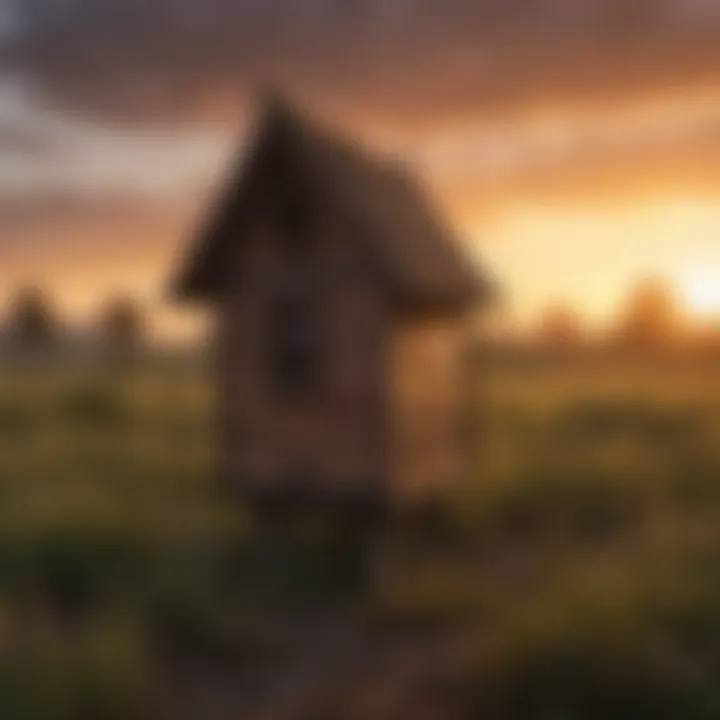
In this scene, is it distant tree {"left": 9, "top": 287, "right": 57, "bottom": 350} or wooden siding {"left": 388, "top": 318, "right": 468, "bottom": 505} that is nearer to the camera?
wooden siding {"left": 388, "top": 318, "right": 468, "bottom": 505}

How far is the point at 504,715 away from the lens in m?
5.23

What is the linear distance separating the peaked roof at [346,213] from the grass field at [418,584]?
298 cm

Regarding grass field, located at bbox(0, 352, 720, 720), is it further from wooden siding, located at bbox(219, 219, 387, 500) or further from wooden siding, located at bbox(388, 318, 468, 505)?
wooden siding, located at bbox(219, 219, 387, 500)

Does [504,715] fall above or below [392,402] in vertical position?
below

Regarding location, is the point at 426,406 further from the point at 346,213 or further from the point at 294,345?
the point at 346,213

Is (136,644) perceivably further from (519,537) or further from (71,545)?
(519,537)

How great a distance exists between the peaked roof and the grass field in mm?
2978

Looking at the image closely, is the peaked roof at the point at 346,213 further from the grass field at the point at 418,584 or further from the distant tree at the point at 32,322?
the distant tree at the point at 32,322

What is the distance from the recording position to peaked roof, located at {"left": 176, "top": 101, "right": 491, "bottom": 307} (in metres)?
9.88

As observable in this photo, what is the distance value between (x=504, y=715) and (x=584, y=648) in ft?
2.57

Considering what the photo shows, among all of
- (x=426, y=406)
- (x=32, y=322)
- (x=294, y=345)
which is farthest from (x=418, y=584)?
(x=32, y=322)

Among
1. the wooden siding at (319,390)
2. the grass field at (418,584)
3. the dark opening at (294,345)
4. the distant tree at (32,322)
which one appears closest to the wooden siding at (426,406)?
the wooden siding at (319,390)

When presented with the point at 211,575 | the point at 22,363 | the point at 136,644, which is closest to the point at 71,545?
the point at 211,575

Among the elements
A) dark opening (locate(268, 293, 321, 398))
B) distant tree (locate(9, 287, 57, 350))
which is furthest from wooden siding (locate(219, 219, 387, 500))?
distant tree (locate(9, 287, 57, 350))
